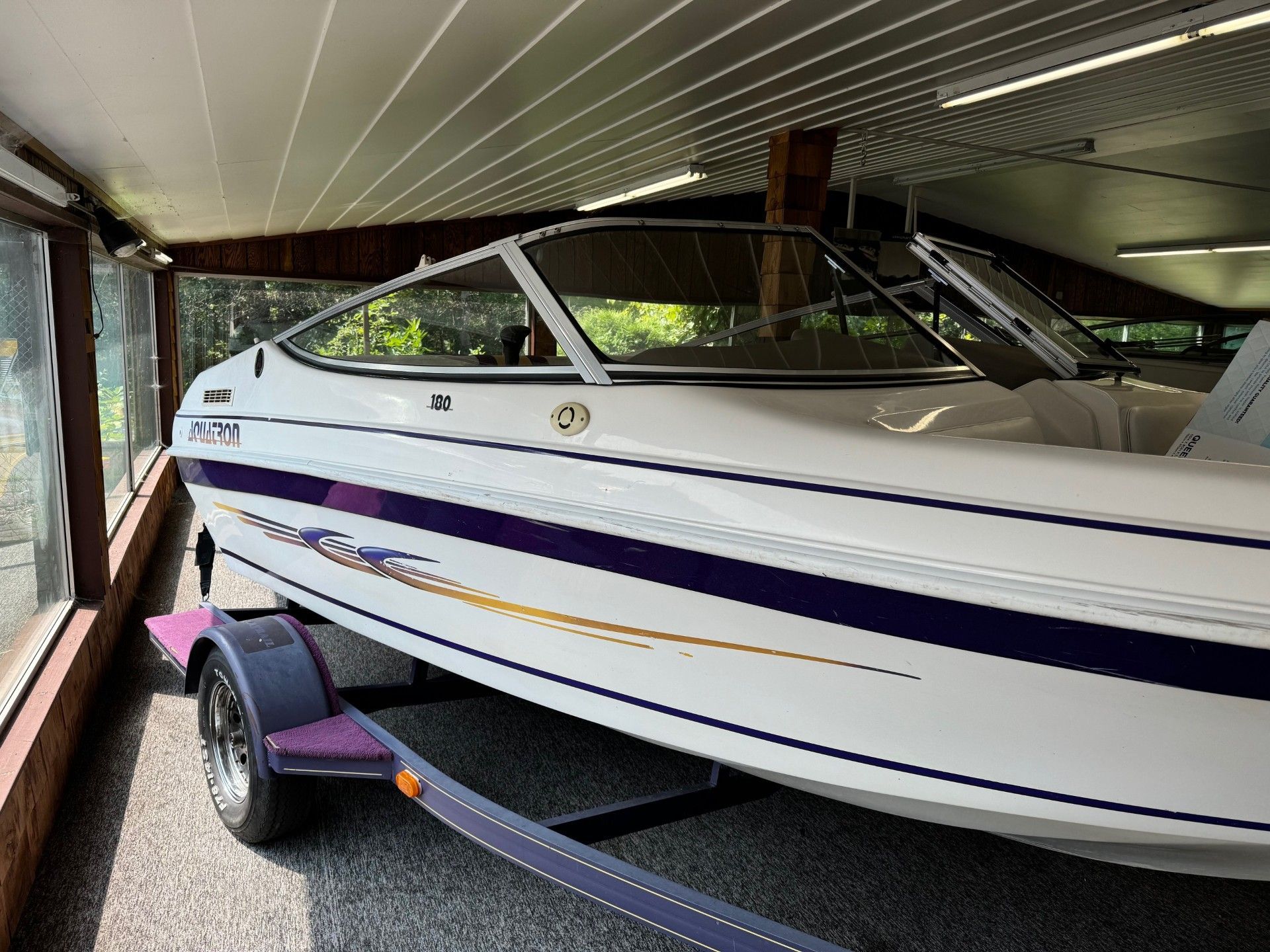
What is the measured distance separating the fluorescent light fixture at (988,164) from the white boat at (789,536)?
4.84 metres

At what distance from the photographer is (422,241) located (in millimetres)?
10180

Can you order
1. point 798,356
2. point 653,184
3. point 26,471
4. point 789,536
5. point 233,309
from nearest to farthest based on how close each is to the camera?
point 789,536, point 798,356, point 26,471, point 653,184, point 233,309

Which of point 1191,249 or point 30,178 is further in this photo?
point 1191,249

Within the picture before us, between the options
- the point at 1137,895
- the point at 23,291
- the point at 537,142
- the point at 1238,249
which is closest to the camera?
the point at 1137,895

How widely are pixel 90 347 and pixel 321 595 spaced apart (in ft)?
5.98

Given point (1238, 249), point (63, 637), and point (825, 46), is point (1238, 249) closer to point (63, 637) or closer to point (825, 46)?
point (825, 46)

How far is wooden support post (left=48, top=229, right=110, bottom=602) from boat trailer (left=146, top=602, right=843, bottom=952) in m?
0.91

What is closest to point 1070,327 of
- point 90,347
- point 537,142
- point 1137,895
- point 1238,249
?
point 537,142

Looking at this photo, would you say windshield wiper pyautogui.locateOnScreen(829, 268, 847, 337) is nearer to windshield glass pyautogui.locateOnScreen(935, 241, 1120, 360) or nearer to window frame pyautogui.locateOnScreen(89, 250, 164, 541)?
windshield glass pyautogui.locateOnScreen(935, 241, 1120, 360)

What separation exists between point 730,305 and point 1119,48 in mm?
2592

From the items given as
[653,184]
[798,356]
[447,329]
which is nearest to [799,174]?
[653,184]

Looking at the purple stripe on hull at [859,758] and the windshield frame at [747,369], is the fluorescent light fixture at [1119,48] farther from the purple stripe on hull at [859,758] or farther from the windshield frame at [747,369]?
the purple stripe on hull at [859,758]

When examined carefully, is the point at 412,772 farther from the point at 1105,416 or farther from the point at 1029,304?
the point at 1029,304

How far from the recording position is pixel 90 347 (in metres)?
3.66
